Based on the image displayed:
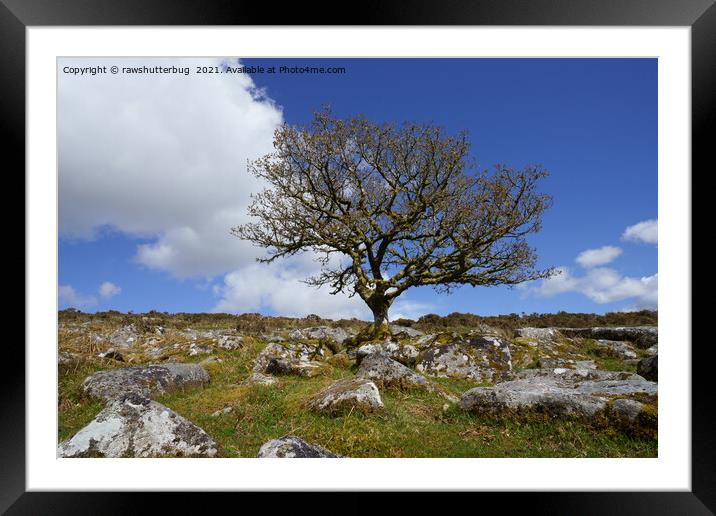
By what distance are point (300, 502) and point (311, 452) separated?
0.61 meters

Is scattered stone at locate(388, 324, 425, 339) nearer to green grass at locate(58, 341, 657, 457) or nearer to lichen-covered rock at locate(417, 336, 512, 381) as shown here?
lichen-covered rock at locate(417, 336, 512, 381)

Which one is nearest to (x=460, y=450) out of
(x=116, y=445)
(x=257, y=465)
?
(x=257, y=465)

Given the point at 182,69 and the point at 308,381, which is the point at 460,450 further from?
the point at 182,69

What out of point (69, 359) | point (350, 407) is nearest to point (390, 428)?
point (350, 407)

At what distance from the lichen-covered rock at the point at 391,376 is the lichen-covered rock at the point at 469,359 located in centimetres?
310

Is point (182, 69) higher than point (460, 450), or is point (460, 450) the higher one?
point (182, 69)

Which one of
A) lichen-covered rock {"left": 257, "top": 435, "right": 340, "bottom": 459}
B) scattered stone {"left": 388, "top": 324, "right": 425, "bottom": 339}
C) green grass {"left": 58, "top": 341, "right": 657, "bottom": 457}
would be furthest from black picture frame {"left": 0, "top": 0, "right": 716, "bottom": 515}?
scattered stone {"left": 388, "top": 324, "right": 425, "bottom": 339}

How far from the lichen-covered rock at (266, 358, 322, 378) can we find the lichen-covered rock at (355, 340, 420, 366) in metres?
2.50

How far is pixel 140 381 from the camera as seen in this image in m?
9.37

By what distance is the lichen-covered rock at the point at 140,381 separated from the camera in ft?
29.1

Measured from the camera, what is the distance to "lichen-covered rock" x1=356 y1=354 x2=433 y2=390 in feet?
32.1
